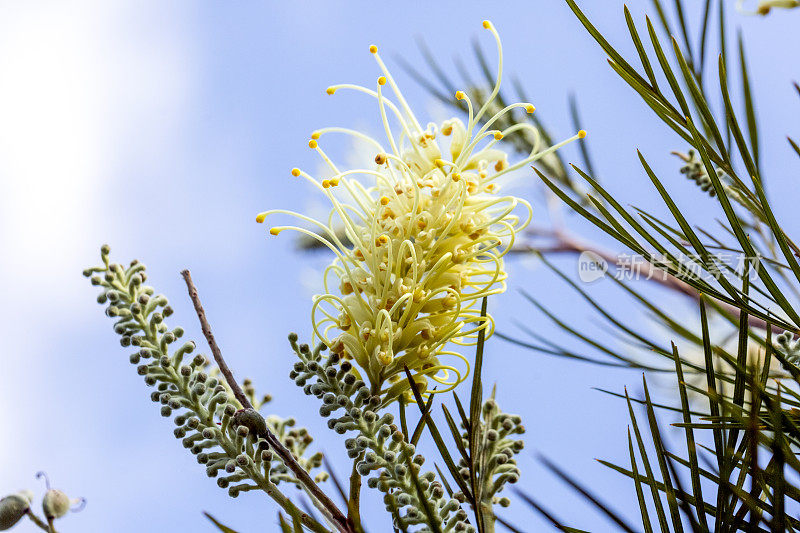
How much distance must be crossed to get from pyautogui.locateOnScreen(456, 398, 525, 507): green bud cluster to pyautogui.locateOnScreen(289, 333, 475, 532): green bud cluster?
0.07m

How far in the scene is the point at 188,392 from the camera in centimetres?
57

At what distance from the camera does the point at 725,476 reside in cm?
54

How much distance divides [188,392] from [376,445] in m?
0.14

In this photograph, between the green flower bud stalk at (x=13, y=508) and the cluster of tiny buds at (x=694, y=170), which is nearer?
the green flower bud stalk at (x=13, y=508)

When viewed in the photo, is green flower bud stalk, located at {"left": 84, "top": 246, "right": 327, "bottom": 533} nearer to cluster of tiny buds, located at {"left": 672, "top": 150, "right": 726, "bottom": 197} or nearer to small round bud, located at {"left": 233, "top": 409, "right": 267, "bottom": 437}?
small round bud, located at {"left": 233, "top": 409, "right": 267, "bottom": 437}

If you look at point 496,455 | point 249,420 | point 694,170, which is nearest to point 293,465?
point 249,420

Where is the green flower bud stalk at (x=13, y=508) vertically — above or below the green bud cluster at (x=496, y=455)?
below

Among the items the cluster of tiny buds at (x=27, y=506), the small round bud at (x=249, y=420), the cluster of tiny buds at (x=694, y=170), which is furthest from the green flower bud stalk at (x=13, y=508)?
the cluster of tiny buds at (x=694, y=170)

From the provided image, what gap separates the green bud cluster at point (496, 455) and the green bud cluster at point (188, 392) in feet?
0.47

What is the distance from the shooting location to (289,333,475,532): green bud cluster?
516 millimetres

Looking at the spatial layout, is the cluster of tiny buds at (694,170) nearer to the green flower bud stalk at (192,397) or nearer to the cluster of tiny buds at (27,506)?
the green flower bud stalk at (192,397)

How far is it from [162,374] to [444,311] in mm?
237

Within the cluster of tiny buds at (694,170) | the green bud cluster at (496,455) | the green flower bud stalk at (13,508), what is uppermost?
the cluster of tiny buds at (694,170)

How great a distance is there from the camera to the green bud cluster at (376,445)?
0.52m
